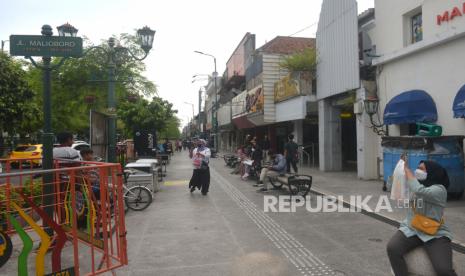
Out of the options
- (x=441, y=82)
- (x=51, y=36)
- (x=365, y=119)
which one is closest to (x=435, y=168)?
(x=51, y=36)

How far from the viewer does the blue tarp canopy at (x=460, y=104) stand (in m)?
9.68

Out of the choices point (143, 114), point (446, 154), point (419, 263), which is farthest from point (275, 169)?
point (143, 114)

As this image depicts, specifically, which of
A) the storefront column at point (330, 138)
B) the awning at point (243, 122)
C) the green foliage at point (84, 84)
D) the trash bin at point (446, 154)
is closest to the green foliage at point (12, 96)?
the green foliage at point (84, 84)

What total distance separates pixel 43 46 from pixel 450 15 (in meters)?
10.1

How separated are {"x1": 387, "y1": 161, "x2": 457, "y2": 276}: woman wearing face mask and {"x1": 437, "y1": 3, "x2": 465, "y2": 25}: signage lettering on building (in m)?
8.29

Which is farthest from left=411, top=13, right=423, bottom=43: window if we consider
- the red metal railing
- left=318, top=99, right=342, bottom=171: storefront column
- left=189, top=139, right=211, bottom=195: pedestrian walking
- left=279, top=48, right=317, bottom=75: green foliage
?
the red metal railing

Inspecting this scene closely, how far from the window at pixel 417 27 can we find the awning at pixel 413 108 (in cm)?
184

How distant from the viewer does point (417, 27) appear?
12883 mm

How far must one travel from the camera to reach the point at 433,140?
10.2m

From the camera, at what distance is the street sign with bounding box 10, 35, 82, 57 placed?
607cm

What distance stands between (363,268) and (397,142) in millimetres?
6904

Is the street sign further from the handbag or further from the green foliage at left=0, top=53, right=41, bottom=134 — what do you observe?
the green foliage at left=0, top=53, right=41, bottom=134

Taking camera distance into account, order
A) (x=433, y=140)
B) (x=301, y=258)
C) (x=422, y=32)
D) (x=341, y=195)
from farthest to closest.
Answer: (x=422, y=32), (x=341, y=195), (x=433, y=140), (x=301, y=258)

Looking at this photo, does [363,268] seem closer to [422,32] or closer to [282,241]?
[282,241]
